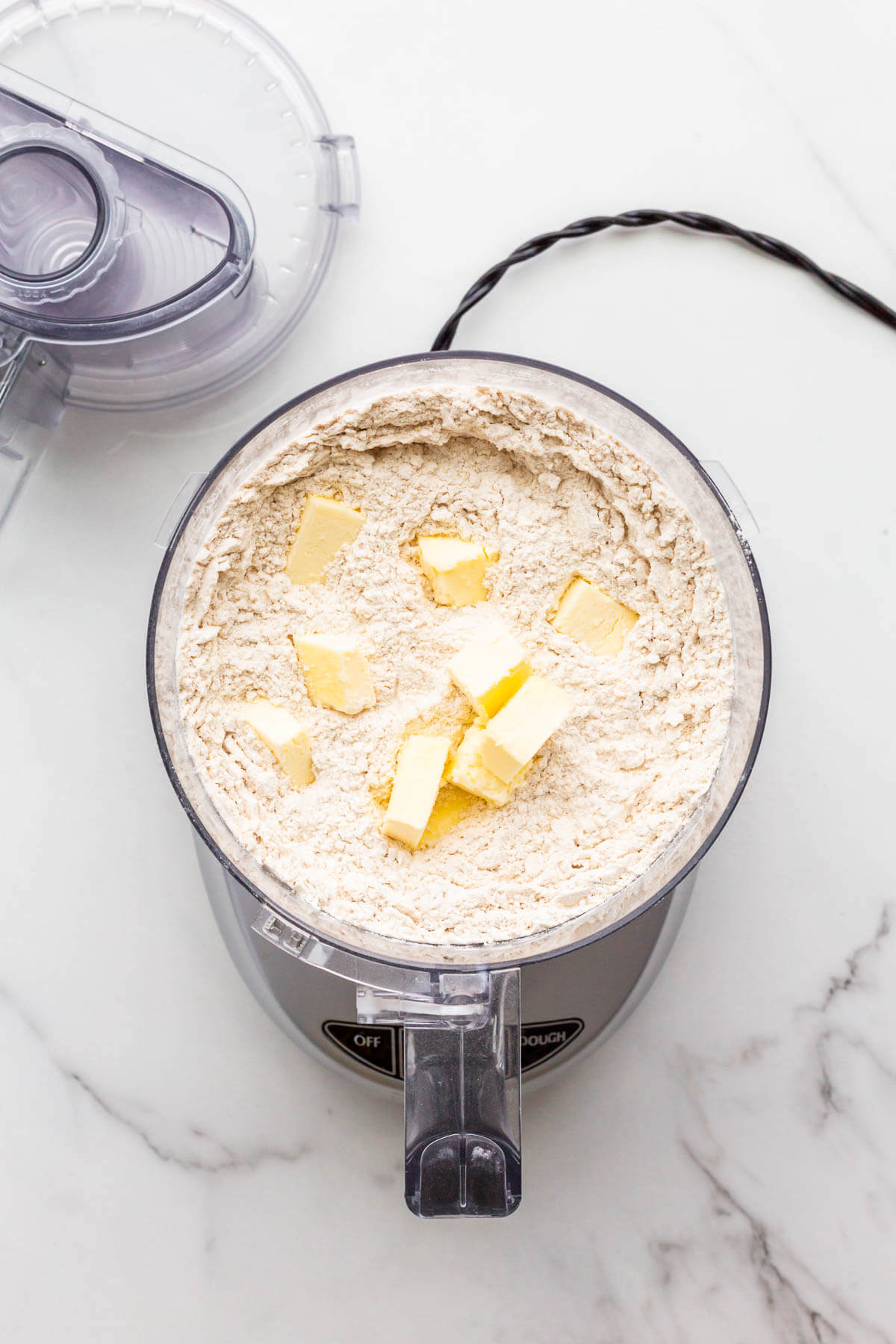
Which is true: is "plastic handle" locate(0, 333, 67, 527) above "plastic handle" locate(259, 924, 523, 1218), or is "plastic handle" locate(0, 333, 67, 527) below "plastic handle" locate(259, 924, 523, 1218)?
above

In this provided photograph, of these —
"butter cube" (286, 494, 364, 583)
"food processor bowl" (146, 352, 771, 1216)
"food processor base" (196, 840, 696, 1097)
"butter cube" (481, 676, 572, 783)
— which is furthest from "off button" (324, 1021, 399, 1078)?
"butter cube" (286, 494, 364, 583)

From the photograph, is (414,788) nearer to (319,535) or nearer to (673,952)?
(319,535)

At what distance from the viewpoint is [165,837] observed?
2.93ft

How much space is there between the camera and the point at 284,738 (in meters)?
0.73

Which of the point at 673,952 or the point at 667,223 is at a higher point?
the point at 667,223

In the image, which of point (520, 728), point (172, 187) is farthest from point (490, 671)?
point (172, 187)

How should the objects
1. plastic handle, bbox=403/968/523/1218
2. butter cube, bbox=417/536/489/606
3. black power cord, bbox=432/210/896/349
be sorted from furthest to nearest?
1. black power cord, bbox=432/210/896/349
2. butter cube, bbox=417/536/489/606
3. plastic handle, bbox=403/968/523/1218

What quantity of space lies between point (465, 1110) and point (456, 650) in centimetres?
32

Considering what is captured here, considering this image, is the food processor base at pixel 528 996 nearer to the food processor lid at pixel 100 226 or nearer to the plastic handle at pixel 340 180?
the food processor lid at pixel 100 226

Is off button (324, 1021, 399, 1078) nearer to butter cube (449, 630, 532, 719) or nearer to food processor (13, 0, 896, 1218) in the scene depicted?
food processor (13, 0, 896, 1218)

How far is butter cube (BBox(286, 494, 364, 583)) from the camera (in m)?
0.76

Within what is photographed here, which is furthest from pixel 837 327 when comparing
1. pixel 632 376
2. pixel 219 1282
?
pixel 219 1282

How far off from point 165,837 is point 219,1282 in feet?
1.30

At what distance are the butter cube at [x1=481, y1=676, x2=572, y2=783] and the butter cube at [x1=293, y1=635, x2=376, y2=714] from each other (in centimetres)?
10
